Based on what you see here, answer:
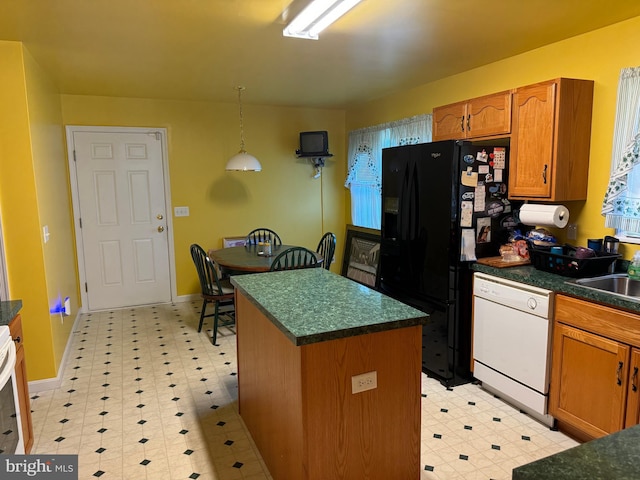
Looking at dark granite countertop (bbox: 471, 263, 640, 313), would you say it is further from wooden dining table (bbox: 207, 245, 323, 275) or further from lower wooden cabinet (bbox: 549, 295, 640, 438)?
wooden dining table (bbox: 207, 245, 323, 275)

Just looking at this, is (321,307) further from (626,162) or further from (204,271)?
(204,271)

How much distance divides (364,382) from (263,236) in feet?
12.8

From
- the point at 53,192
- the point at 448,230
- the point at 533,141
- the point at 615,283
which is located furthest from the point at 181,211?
the point at 615,283

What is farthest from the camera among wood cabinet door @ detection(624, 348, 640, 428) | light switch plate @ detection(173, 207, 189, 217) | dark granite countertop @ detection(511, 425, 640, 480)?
light switch plate @ detection(173, 207, 189, 217)

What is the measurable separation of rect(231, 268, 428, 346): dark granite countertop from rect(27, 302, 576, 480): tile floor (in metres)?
0.95

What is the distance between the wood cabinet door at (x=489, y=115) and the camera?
302cm

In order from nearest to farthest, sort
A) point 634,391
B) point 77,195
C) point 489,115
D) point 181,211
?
point 634,391
point 489,115
point 77,195
point 181,211

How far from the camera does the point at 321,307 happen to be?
1.98 metres

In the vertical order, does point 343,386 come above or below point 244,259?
below

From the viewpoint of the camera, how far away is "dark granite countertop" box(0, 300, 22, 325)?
219 cm

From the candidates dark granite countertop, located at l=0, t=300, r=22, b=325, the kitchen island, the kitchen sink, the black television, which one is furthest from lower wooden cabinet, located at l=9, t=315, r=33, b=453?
the black television

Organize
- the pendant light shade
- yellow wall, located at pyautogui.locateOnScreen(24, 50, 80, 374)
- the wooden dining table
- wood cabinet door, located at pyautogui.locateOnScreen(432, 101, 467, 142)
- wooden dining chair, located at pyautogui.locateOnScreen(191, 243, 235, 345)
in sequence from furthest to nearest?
the pendant light shade → wooden dining chair, located at pyautogui.locateOnScreen(191, 243, 235, 345) → the wooden dining table → wood cabinet door, located at pyautogui.locateOnScreen(432, 101, 467, 142) → yellow wall, located at pyautogui.locateOnScreen(24, 50, 80, 374)

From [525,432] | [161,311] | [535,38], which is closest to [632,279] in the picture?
[525,432]

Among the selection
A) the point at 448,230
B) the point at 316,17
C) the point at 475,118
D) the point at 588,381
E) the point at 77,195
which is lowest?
the point at 588,381
